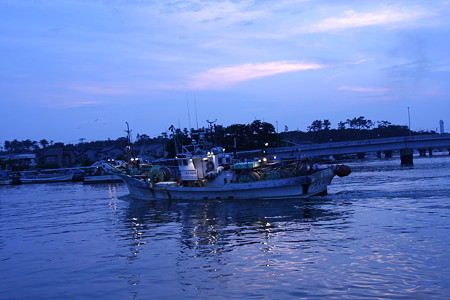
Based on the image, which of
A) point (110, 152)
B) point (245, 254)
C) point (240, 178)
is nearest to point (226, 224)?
point (245, 254)

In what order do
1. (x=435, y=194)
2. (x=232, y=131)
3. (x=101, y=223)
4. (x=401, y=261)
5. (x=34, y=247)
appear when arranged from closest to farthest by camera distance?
(x=401, y=261), (x=34, y=247), (x=101, y=223), (x=435, y=194), (x=232, y=131)

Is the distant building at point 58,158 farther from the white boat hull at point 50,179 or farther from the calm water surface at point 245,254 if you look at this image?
the calm water surface at point 245,254

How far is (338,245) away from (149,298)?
27.7ft

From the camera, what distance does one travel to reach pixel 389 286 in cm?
1329

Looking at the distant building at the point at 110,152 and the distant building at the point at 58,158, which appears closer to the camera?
the distant building at the point at 110,152

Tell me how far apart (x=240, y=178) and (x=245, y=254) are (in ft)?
64.6

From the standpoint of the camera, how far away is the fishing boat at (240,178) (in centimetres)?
3606

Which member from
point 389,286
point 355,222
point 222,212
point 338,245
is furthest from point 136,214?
point 389,286

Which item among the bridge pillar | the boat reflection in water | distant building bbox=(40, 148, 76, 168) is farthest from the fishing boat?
distant building bbox=(40, 148, 76, 168)

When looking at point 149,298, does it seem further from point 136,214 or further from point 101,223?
point 136,214

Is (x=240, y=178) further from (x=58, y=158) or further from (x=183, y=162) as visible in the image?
(x=58, y=158)

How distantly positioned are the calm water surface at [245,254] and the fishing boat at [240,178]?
157 inches

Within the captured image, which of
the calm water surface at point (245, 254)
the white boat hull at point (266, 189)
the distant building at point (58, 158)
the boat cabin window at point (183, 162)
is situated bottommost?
the calm water surface at point (245, 254)

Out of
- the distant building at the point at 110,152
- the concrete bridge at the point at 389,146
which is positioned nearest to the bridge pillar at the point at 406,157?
the concrete bridge at the point at 389,146
